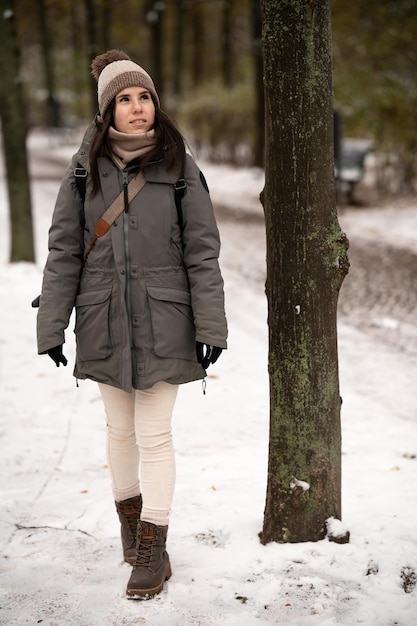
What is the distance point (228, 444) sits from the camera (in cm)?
462

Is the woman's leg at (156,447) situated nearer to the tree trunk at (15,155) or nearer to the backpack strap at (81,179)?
the backpack strap at (81,179)

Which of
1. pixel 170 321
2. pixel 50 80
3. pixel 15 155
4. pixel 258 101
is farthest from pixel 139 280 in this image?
pixel 50 80

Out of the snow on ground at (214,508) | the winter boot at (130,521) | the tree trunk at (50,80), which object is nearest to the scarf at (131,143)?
the winter boot at (130,521)

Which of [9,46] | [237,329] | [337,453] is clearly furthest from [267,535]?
[9,46]

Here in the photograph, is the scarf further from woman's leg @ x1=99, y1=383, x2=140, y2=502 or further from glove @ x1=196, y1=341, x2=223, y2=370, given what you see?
woman's leg @ x1=99, y1=383, x2=140, y2=502

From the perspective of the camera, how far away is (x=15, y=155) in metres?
8.95

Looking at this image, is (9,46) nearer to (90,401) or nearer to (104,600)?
(90,401)

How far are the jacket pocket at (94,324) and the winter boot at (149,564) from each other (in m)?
0.72

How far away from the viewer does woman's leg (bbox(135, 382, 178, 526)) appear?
297 centimetres

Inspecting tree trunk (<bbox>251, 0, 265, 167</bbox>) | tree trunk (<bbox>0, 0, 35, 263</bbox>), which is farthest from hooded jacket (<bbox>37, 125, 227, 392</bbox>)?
tree trunk (<bbox>251, 0, 265, 167</bbox>)

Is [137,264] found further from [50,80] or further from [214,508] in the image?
[50,80]

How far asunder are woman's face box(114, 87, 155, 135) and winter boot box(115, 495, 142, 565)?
1.51 meters

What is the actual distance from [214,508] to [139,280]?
1389mm

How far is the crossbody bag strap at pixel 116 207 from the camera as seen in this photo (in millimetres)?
2877
